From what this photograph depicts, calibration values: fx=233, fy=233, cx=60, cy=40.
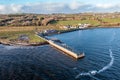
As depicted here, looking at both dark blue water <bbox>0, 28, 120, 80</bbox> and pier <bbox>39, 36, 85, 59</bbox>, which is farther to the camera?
pier <bbox>39, 36, 85, 59</bbox>

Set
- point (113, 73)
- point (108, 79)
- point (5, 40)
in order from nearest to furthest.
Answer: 1. point (108, 79)
2. point (113, 73)
3. point (5, 40)

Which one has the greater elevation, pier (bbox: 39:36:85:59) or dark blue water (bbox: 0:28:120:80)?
pier (bbox: 39:36:85:59)

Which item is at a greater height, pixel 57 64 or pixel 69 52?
pixel 69 52

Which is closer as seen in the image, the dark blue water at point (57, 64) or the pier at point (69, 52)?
the dark blue water at point (57, 64)

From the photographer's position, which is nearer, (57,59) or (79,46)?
(57,59)

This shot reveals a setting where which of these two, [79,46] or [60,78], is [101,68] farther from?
[79,46]

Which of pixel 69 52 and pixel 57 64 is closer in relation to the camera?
pixel 57 64

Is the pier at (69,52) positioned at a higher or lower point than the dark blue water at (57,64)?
higher

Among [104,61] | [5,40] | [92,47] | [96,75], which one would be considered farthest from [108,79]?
[5,40]
